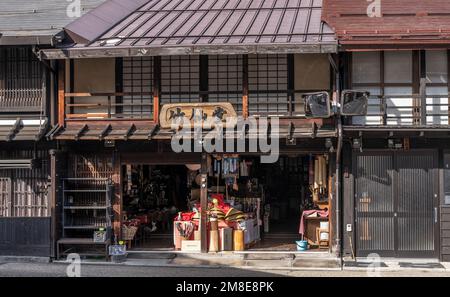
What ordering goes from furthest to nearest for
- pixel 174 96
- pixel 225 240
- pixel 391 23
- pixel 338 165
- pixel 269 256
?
pixel 174 96, pixel 225 240, pixel 269 256, pixel 391 23, pixel 338 165

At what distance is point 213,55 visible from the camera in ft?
64.1

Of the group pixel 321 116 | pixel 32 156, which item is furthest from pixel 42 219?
pixel 321 116

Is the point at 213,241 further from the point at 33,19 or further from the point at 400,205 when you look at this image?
the point at 33,19

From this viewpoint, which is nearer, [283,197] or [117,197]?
[117,197]

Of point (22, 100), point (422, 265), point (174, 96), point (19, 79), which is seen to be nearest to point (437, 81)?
point (422, 265)

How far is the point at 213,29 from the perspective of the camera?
64.6 ft

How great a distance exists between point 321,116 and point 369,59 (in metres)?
2.51

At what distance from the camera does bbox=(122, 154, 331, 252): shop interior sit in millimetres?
19672

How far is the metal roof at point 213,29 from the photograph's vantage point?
17875 mm

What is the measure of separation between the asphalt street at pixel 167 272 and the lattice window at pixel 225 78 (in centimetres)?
507

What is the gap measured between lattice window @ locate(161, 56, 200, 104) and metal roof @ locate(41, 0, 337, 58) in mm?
807

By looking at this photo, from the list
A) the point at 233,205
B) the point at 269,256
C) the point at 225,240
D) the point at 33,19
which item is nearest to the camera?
the point at 269,256

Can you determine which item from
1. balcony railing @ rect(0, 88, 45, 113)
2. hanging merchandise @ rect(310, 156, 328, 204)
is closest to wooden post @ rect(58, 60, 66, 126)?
balcony railing @ rect(0, 88, 45, 113)

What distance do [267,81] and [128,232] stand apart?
6123mm
